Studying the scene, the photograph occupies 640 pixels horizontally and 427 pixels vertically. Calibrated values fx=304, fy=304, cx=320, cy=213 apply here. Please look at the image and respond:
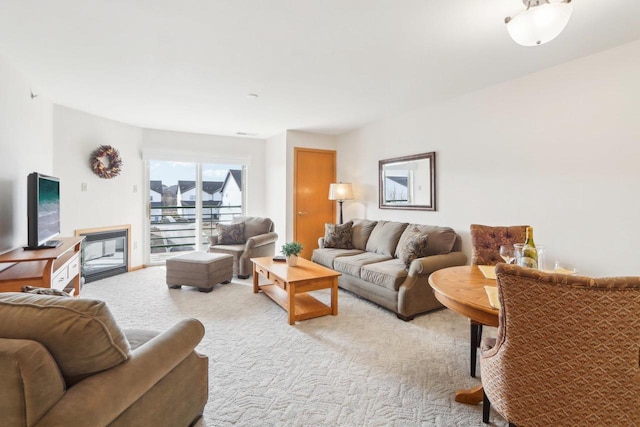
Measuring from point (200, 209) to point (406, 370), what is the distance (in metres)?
4.72

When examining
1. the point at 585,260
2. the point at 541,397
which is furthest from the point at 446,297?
the point at 585,260

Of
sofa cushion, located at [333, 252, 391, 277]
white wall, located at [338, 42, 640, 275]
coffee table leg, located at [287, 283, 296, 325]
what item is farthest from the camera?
sofa cushion, located at [333, 252, 391, 277]

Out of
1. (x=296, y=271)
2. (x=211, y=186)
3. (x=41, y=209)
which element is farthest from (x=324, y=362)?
(x=211, y=186)

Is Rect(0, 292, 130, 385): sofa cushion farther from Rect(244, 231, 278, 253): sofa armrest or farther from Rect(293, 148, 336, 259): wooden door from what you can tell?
Rect(293, 148, 336, 259): wooden door

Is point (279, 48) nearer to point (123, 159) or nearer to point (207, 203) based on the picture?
point (123, 159)

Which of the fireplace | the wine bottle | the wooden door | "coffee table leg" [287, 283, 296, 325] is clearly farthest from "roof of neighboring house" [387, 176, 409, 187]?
the fireplace

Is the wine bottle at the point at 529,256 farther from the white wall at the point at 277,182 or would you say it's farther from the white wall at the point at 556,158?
the white wall at the point at 277,182

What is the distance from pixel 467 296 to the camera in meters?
1.53

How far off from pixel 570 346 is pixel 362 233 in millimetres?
3514

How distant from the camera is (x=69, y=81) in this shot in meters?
3.14

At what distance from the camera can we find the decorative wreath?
4.41 m

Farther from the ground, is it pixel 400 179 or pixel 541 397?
pixel 400 179

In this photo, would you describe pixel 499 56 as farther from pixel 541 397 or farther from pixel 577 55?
pixel 541 397

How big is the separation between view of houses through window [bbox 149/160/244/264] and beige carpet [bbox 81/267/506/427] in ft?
6.50
